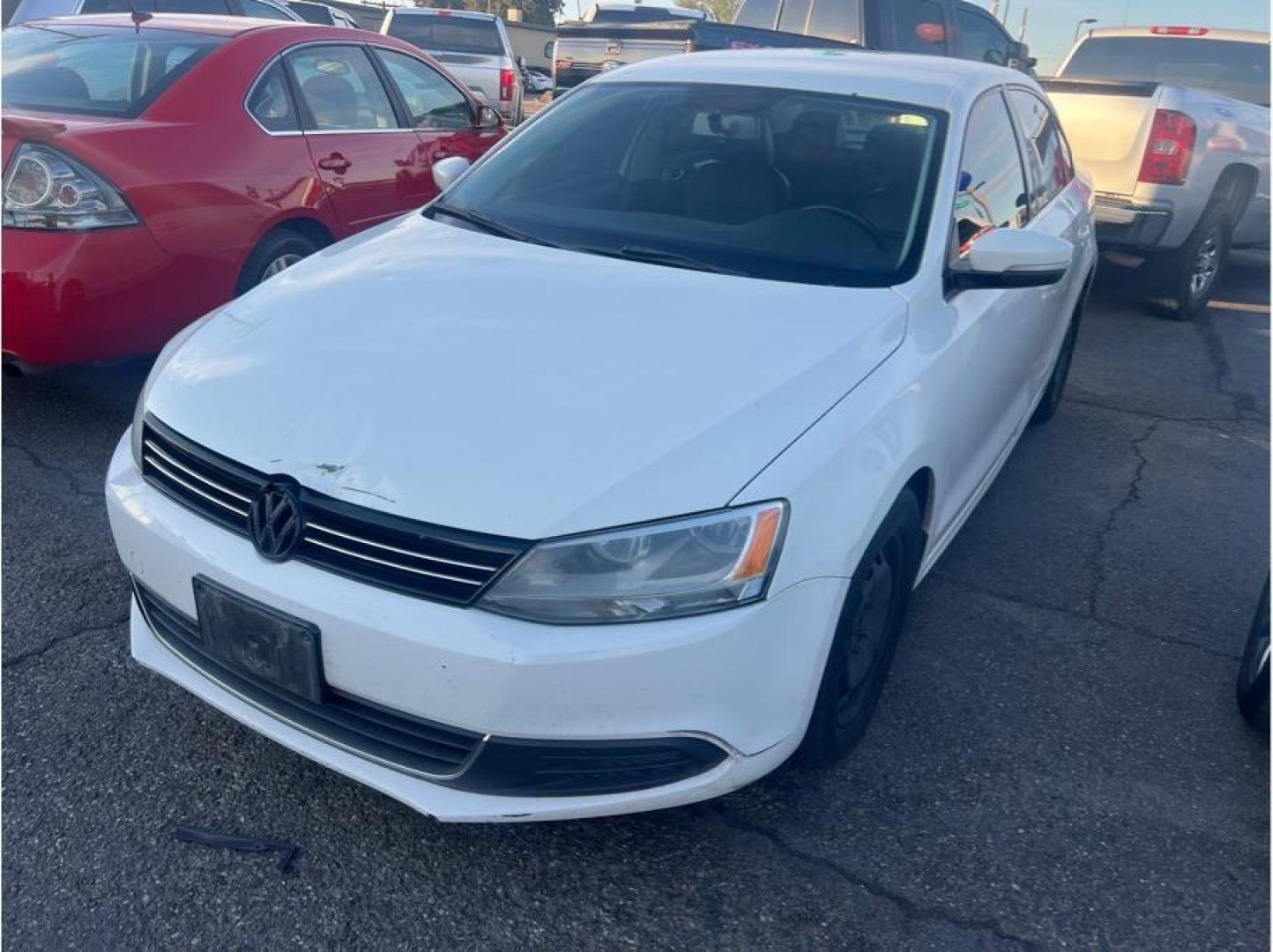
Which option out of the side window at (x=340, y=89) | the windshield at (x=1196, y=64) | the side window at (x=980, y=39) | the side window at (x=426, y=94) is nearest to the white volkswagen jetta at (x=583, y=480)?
the side window at (x=340, y=89)

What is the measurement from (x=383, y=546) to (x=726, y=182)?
5.94ft

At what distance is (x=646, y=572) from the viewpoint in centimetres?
199

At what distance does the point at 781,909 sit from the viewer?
2254mm

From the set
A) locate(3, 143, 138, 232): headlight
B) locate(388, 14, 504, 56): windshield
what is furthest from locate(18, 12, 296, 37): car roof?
locate(388, 14, 504, 56): windshield

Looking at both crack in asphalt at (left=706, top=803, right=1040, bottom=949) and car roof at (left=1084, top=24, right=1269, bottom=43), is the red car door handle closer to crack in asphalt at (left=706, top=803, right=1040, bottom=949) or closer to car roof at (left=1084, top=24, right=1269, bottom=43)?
crack in asphalt at (left=706, top=803, right=1040, bottom=949)

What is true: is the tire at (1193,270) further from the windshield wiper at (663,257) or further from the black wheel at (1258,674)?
the windshield wiper at (663,257)

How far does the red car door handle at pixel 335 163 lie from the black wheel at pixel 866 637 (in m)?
3.38

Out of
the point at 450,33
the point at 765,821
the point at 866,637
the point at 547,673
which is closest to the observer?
the point at 547,673

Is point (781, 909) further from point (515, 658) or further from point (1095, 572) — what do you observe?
point (1095, 572)

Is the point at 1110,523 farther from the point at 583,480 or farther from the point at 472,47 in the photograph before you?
the point at 472,47

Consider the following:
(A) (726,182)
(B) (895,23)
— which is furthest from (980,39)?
(A) (726,182)

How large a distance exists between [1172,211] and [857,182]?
471 cm

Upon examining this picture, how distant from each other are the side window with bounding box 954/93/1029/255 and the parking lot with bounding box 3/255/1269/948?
120cm

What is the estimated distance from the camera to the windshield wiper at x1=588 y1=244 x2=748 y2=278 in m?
2.92
